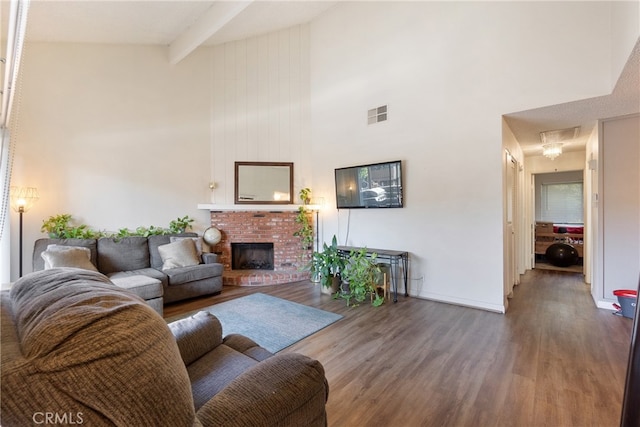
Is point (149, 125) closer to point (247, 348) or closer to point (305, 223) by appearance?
point (305, 223)

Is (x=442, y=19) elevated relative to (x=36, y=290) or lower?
elevated

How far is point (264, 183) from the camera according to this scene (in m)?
5.23

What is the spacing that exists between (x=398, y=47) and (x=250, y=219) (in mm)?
3648

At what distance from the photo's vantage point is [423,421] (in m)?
1.59

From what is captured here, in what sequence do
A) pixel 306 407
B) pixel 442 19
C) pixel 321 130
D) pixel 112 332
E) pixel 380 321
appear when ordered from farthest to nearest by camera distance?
pixel 321 130, pixel 442 19, pixel 380 321, pixel 306 407, pixel 112 332

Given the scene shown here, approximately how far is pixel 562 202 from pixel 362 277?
21.0ft

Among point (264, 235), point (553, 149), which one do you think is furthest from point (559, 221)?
point (264, 235)

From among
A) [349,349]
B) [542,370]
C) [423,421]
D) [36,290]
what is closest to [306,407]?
[36,290]

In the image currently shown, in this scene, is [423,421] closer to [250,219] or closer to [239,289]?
[239,289]

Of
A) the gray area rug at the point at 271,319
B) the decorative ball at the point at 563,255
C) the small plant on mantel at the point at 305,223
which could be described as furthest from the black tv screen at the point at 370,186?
the decorative ball at the point at 563,255

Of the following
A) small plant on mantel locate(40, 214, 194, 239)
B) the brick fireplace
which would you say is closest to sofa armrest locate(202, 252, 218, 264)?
the brick fireplace

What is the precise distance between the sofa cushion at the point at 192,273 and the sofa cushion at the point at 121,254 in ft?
2.08

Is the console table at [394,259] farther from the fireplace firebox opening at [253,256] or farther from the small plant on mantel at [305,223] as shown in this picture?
the fireplace firebox opening at [253,256]

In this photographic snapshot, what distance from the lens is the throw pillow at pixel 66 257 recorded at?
3.21 meters
